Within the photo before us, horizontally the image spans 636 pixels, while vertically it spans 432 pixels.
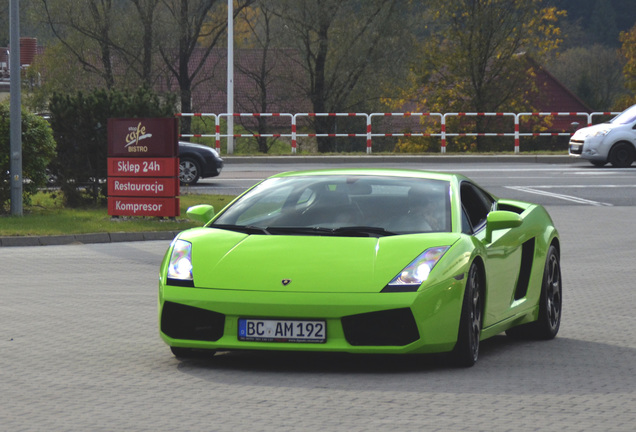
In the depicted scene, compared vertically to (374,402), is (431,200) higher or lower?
higher

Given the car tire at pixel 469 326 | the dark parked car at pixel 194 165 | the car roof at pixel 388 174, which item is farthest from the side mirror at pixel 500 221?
the dark parked car at pixel 194 165

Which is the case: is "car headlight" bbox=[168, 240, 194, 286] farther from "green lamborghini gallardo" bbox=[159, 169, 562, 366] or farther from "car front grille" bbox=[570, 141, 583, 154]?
"car front grille" bbox=[570, 141, 583, 154]

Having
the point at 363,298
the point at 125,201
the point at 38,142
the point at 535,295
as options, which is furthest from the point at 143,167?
the point at 363,298

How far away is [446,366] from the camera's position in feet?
25.3

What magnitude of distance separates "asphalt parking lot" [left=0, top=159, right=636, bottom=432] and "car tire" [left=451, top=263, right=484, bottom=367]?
0.27ft

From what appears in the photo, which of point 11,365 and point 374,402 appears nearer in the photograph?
point 374,402

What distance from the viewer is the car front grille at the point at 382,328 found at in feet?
23.9

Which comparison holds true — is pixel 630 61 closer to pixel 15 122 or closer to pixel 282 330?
pixel 15 122

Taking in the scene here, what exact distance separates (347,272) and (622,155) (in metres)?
27.7

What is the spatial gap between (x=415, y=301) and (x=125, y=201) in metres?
12.8

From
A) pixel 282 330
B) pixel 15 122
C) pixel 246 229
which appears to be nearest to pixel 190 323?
pixel 282 330

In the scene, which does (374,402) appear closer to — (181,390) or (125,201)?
(181,390)

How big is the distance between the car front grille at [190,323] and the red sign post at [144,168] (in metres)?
11.7

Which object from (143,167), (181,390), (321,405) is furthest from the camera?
(143,167)
